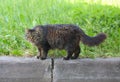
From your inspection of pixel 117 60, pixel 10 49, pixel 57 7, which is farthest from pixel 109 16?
pixel 10 49

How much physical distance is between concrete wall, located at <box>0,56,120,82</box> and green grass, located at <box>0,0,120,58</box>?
0.97ft

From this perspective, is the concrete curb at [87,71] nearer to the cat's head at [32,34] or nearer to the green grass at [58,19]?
the green grass at [58,19]

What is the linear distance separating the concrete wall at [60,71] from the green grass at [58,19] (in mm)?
297

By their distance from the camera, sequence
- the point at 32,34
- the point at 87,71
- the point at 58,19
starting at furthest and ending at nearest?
the point at 58,19 < the point at 32,34 < the point at 87,71

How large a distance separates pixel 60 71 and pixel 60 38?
1.34ft

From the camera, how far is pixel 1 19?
19.0 ft

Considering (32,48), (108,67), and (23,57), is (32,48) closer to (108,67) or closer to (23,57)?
(23,57)

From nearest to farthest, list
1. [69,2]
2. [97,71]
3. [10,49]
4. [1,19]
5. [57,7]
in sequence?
[97,71] → [10,49] → [1,19] → [57,7] → [69,2]

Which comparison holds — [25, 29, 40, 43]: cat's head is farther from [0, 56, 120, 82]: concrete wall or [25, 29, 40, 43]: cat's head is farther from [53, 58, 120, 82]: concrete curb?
[53, 58, 120, 82]: concrete curb

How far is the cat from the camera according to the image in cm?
461

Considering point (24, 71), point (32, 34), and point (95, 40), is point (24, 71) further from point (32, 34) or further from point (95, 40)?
point (95, 40)

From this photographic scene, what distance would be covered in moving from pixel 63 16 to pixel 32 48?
1.03 meters

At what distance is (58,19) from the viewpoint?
18.7ft

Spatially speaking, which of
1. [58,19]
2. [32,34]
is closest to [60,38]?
[32,34]
